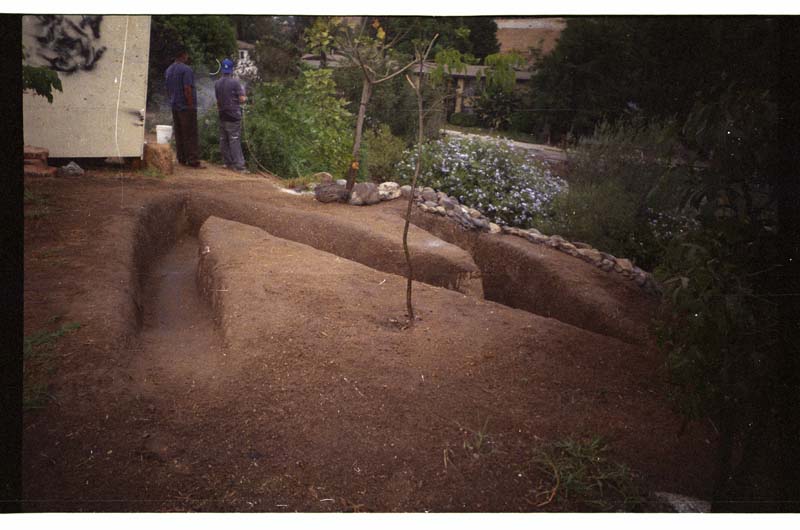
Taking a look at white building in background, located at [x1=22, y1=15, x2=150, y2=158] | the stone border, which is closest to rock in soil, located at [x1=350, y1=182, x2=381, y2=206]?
the stone border

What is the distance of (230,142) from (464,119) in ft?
3.48

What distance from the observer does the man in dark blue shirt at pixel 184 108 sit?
2354 mm

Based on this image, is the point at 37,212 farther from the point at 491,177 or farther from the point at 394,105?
the point at 491,177

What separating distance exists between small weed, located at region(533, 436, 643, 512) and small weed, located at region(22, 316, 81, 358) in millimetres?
1834

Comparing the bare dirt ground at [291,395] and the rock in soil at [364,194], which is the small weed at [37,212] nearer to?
the bare dirt ground at [291,395]

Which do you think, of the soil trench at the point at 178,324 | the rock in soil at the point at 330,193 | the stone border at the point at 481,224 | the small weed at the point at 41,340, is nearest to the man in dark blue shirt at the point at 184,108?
the soil trench at the point at 178,324

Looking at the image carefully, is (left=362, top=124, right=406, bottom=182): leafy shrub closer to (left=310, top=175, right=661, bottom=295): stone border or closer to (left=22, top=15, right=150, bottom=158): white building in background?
(left=310, top=175, right=661, bottom=295): stone border

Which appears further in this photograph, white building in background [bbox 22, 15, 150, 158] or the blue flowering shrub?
the blue flowering shrub

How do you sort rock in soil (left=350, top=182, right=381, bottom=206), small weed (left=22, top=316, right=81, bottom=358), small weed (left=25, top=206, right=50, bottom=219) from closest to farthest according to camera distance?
small weed (left=22, top=316, right=81, bottom=358)
small weed (left=25, top=206, right=50, bottom=219)
rock in soil (left=350, top=182, right=381, bottom=206)

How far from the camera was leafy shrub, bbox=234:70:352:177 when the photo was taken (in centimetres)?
247

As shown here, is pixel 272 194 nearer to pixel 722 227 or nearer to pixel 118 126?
pixel 118 126

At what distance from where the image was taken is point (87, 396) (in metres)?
2.05

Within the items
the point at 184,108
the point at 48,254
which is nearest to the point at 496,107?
the point at 184,108

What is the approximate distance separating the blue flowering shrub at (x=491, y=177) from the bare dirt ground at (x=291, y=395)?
1.07 feet
